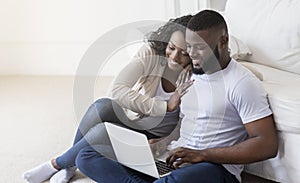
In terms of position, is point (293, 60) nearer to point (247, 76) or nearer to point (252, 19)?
point (252, 19)

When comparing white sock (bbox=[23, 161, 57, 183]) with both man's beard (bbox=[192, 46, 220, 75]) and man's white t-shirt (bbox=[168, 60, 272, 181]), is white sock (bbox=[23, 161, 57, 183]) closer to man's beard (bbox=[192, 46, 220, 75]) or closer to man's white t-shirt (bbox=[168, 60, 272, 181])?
man's white t-shirt (bbox=[168, 60, 272, 181])

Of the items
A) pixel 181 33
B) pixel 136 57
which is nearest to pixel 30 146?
pixel 136 57

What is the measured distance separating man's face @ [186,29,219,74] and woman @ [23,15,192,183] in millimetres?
52

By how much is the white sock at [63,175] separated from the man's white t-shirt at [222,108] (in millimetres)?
513

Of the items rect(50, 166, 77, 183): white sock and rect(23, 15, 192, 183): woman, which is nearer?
rect(23, 15, 192, 183): woman

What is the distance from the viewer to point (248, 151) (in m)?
1.60

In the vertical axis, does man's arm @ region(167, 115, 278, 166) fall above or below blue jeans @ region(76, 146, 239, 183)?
above

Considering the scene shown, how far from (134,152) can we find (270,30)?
937mm

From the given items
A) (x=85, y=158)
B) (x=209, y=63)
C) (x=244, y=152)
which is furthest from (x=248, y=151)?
(x=85, y=158)

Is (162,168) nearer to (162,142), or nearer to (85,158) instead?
(162,142)

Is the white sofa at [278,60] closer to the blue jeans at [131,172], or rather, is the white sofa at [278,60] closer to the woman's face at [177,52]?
the blue jeans at [131,172]

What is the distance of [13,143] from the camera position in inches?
99.2

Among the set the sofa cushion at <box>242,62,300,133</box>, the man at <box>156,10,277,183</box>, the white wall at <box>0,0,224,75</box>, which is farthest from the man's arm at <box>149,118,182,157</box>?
the white wall at <box>0,0,224,75</box>

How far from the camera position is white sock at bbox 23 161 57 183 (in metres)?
2.04
